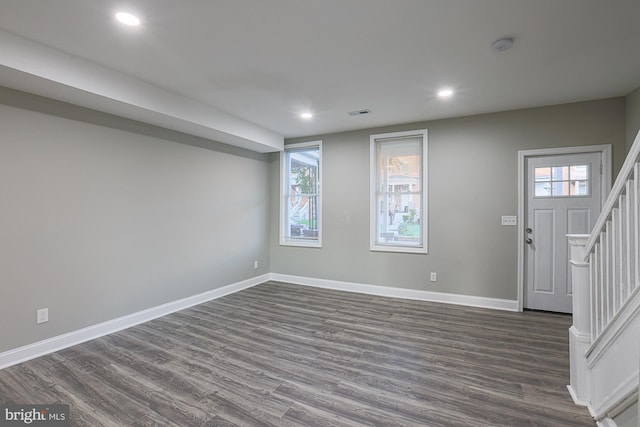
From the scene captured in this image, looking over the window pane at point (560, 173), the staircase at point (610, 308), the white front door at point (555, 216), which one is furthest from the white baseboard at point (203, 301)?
the staircase at point (610, 308)

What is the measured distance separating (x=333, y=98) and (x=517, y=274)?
10.9 ft

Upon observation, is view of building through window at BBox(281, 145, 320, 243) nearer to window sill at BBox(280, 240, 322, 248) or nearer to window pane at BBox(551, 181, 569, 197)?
window sill at BBox(280, 240, 322, 248)

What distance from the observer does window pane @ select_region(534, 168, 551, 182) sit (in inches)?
153

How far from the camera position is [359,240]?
4.91 m

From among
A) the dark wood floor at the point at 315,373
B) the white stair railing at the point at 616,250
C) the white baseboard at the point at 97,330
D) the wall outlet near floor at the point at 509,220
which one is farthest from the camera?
the wall outlet near floor at the point at 509,220

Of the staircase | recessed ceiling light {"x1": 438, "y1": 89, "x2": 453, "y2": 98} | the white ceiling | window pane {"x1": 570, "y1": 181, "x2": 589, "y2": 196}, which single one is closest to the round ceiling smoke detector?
the white ceiling

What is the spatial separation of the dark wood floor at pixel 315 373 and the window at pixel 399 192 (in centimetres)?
130

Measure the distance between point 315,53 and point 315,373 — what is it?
2.72 meters

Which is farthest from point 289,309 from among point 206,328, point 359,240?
point 359,240

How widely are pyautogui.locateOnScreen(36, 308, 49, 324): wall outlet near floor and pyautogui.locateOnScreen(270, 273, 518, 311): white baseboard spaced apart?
333 centimetres

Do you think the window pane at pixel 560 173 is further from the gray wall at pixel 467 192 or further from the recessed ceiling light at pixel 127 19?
the recessed ceiling light at pixel 127 19

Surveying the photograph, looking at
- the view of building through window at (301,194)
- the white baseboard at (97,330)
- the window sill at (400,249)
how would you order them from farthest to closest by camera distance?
1. the view of building through window at (301,194)
2. the window sill at (400,249)
3. the white baseboard at (97,330)

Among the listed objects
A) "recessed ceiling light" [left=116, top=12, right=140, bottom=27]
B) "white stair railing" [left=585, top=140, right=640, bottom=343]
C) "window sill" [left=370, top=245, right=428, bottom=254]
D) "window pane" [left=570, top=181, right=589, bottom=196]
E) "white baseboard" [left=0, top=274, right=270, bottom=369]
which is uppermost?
"recessed ceiling light" [left=116, top=12, right=140, bottom=27]

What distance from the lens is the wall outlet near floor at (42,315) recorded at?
2751 millimetres
